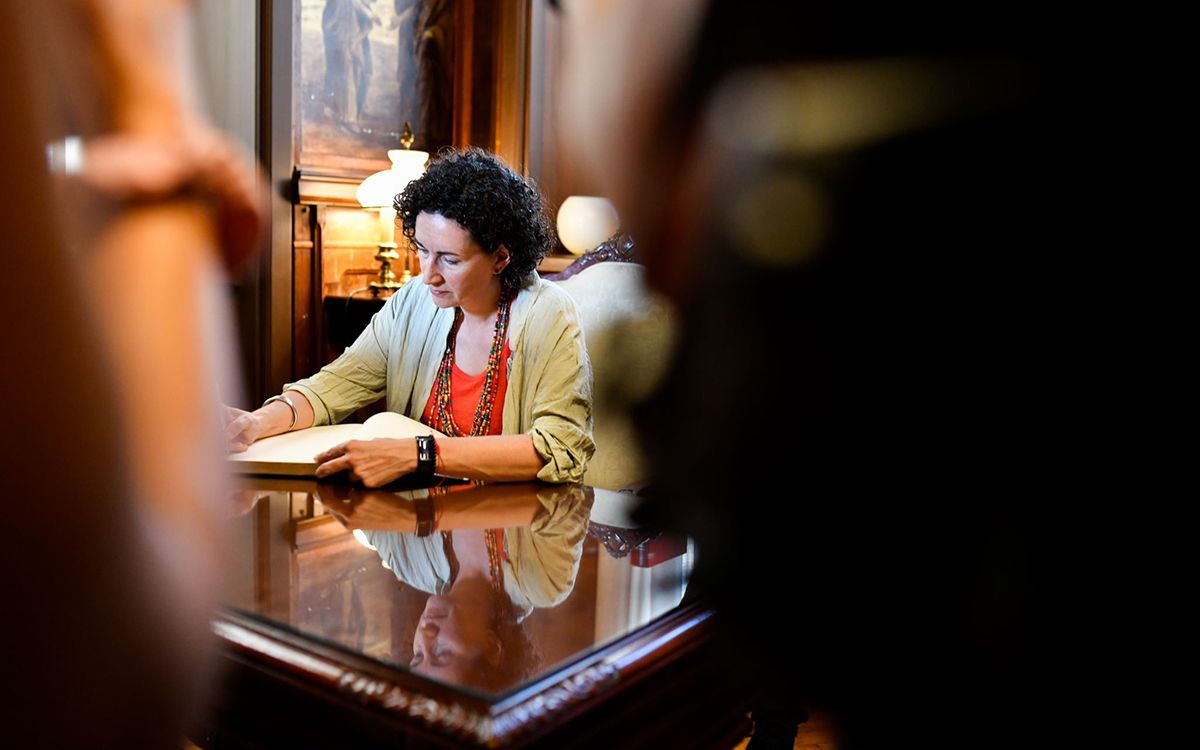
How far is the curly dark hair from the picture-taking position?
2799 mm

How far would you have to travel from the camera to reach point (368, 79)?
5.29m

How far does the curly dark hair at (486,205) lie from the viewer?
2.80 meters

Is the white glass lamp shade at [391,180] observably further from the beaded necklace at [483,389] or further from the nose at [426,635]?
the nose at [426,635]

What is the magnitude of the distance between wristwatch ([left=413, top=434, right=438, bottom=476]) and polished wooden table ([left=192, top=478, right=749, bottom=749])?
0.40 metres

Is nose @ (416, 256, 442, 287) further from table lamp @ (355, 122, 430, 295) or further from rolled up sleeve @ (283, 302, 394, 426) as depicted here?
table lamp @ (355, 122, 430, 295)

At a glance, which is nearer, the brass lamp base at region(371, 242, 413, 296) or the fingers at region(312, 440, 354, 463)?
the fingers at region(312, 440, 354, 463)

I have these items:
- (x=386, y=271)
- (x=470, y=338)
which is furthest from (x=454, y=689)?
(x=386, y=271)

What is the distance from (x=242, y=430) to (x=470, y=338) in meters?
0.67

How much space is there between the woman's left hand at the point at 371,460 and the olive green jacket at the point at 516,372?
0.31 m

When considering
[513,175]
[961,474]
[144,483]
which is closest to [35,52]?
[144,483]

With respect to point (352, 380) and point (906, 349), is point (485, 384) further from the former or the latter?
point (906, 349)

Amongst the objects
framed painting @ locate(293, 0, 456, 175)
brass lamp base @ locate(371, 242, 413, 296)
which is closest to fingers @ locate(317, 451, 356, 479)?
brass lamp base @ locate(371, 242, 413, 296)

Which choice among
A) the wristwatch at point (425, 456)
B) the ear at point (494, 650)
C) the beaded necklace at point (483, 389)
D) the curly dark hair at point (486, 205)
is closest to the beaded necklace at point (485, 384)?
the beaded necklace at point (483, 389)

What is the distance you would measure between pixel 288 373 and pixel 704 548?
475 centimetres
